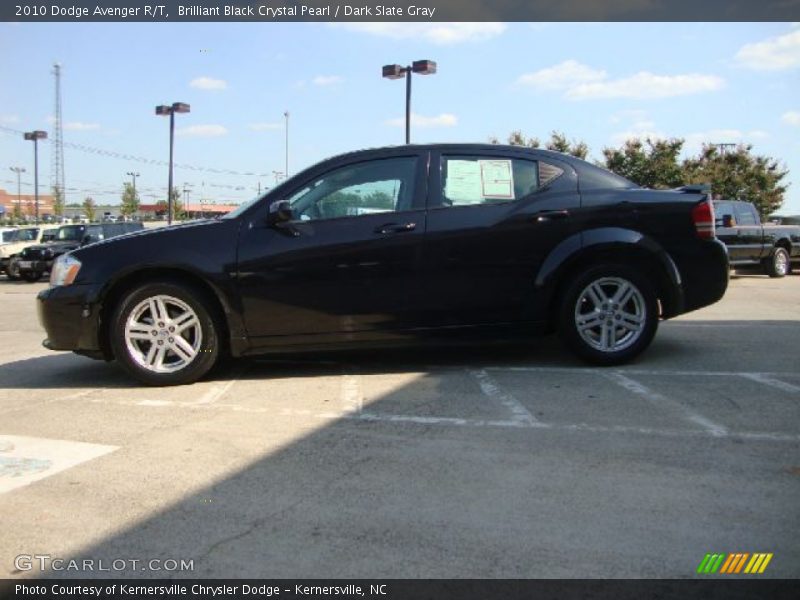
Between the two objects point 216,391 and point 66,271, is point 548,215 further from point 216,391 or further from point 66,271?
point 66,271

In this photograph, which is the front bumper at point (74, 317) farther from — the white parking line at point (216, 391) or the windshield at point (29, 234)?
the windshield at point (29, 234)

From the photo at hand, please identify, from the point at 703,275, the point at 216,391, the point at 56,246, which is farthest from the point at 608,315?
the point at 56,246

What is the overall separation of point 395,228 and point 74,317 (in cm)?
246

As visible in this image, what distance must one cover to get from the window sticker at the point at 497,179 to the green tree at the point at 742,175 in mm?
26529

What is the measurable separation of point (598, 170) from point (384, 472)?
336cm

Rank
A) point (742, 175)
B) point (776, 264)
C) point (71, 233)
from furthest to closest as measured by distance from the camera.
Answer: point (742, 175)
point (71, 233)
point (776, 264)

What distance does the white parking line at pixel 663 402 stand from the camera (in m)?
4.07

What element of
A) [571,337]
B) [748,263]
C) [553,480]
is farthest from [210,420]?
[748,263]

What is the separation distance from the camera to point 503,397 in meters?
4.81

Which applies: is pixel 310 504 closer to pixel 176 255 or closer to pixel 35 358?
pixel 176 255

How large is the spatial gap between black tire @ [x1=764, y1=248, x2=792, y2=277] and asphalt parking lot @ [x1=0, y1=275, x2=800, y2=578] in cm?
1252

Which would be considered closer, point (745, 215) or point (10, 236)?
point (745, 215)

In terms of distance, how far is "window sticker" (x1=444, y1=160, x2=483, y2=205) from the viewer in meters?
5.45

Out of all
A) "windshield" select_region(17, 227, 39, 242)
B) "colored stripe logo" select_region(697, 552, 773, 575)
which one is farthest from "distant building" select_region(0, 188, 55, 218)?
"colored stripe logo" select_region(697, 552, 773, 575)
